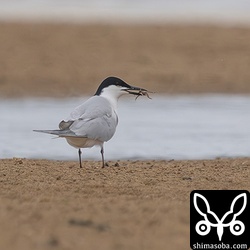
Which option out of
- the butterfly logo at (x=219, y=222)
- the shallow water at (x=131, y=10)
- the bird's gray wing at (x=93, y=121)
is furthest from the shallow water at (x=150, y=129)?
the shallow water at (x=131, y=10)

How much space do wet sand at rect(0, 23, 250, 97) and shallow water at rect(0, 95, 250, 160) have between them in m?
1.48

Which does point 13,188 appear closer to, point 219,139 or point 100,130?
point 100,130

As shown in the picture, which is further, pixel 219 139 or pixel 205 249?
pixel 219 139

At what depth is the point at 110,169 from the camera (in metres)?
10.7

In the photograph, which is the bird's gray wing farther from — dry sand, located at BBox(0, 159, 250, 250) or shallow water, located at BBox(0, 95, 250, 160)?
shallow water, located at BBox(0, 95, 250, 160)

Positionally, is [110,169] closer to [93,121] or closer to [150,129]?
[93,121]

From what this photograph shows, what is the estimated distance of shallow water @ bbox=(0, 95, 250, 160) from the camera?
12.5m

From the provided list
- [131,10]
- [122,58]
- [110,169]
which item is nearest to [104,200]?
[110,169]

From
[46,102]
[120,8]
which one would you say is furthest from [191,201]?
[120,8]

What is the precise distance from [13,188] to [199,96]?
9.37 meters

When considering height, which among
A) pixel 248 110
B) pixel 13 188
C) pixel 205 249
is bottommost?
pixel 205 249

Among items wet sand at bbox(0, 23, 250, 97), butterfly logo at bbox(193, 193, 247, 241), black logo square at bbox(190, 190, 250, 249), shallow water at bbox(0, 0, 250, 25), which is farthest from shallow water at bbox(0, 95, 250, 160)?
shallow water at bbox(0, 0, 250, 25)

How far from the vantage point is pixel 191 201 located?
7.70 m

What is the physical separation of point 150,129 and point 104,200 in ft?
19.1
